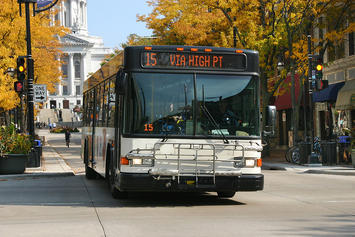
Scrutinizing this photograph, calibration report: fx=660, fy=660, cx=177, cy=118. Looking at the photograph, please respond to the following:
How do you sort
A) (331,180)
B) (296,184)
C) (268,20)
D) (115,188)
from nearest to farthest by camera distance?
(115,188)
(296,184)
(331,180)
(268,20)

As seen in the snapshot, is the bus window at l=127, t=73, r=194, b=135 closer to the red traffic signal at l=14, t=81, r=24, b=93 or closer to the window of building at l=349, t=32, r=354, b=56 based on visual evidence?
the red traffic signal at l=14, t=81, r=24, b=93

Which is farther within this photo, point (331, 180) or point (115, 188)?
point (331, 180)

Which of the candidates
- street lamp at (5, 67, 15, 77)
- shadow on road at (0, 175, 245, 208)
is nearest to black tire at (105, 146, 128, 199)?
shadow on road at (0, 175, 245, 208)

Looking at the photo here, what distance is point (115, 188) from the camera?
13391 mm

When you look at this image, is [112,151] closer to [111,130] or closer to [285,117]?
[111,130]

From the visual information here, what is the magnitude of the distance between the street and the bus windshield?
1439mm

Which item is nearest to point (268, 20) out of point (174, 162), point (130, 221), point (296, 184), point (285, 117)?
point (285, 117)

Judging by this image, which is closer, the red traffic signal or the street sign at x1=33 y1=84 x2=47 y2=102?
the red traffic signal

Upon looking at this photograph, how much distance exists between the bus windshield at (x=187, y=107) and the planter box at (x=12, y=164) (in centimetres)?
1006

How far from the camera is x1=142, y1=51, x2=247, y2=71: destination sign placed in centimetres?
1209

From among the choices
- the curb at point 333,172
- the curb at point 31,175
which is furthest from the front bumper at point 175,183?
the curb at point 333,172

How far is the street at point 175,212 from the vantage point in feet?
30.1

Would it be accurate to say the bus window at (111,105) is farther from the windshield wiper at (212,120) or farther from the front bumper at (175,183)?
the windshield wiper at (212,120)

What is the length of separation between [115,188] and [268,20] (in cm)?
2027
